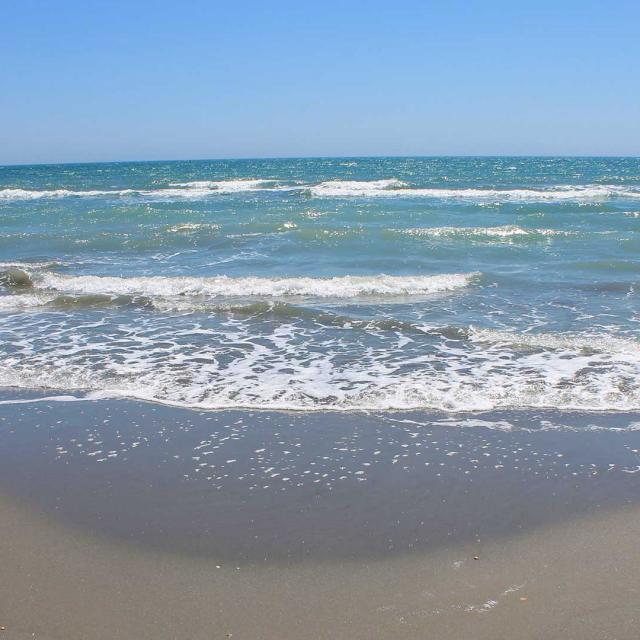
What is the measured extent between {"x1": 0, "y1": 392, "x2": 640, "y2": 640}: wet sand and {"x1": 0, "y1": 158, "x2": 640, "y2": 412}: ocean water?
85cm

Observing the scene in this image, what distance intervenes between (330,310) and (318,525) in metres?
7.06

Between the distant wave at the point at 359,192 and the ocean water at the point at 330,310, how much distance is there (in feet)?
34.3

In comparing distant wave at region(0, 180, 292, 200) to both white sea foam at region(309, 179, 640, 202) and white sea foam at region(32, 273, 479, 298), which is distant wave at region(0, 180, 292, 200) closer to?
white sea foam at region(309, 179, 640, 202)

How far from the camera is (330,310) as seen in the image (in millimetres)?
11406

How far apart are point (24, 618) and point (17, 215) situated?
28635 millimetres

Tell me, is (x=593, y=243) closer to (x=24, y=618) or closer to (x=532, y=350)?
(x=532, y=350)

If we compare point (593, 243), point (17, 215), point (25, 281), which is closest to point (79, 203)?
point (17, 215)

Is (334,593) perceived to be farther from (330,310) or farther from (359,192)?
(359,192)

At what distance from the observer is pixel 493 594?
3760 millimetres

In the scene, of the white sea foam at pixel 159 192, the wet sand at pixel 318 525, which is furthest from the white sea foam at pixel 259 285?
the white sea foam at pixel 159 192

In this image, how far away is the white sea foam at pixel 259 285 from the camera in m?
13.1

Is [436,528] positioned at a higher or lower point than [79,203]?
lower

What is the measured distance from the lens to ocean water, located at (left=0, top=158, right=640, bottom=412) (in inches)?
293

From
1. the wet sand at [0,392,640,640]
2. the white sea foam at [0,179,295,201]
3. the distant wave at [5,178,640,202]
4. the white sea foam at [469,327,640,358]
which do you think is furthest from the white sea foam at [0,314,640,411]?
the white sea foam at [0,179,295,201]
